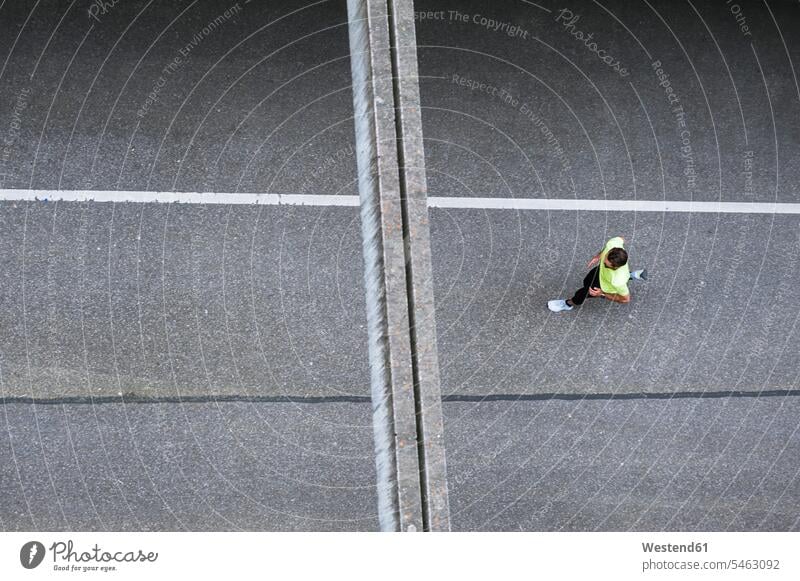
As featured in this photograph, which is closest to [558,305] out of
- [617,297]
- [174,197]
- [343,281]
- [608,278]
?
[617,297]

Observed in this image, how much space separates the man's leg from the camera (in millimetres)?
9211

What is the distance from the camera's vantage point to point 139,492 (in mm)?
8750

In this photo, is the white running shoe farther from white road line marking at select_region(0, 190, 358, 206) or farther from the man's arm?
white road line marking at select_region(0, 190, 358, 206)

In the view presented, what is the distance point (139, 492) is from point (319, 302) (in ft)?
8.86

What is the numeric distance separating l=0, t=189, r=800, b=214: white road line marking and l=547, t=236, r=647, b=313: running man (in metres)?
0.72

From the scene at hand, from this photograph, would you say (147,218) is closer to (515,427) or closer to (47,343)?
Answer: (47,343)

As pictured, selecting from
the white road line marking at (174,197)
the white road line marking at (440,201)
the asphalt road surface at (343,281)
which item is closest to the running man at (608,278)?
the asphalt road surface at (343,281)

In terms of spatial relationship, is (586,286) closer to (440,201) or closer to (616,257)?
(616,257)

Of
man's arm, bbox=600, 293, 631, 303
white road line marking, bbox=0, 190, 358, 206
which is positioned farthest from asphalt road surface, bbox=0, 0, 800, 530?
man's arm, bbox=600, 293, 631, 303

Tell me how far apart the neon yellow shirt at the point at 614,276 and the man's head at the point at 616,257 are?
0.13 m

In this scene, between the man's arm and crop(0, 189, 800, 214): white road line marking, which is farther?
the man's arm

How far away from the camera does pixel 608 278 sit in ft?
29.4

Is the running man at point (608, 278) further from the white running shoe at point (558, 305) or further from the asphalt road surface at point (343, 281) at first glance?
the asphalt road surface at point (343, 281)
